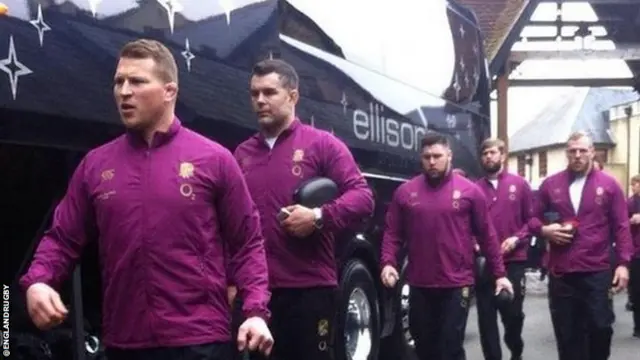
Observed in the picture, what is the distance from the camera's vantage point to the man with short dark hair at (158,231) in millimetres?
3902

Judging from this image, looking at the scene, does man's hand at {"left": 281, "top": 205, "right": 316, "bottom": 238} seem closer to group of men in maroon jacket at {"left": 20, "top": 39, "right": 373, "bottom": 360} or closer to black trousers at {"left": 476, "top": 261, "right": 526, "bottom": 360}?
group of men in maroon jacket at {"left": 20, "top": 39, "right": 373, "bottom": 360}

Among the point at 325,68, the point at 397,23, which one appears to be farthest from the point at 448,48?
the point at 325,68

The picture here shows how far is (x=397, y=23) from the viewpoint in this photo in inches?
406

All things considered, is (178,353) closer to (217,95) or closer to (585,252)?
(217,95)

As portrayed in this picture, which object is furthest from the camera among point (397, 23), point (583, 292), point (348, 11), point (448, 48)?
point (448, 48)

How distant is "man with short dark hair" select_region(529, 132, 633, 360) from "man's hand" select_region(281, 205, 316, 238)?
9.83ft

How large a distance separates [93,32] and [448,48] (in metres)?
7.01

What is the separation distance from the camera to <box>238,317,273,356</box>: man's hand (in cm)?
387

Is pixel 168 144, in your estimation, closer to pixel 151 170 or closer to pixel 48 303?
Answer: pixel 151 170

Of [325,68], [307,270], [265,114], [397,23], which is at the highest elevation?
[397,23]

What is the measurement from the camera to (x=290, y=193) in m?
5.75

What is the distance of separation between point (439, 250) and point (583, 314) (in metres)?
1.29

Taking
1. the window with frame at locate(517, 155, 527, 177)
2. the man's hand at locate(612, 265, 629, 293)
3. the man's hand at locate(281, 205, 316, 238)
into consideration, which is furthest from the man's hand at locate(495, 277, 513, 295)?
the window with frame at locate(517, 155, 527, 177)

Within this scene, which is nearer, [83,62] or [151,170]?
[151,170]
